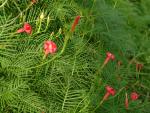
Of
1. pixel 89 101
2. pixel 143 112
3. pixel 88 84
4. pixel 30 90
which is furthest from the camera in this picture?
pixel 143 112

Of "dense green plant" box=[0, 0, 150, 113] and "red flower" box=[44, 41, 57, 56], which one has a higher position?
"red flower" box=[44, 41, 57, 56]

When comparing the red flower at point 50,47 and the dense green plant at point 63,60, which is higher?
the red flower at point 50,47

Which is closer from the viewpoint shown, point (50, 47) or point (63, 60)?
point (50, 47)

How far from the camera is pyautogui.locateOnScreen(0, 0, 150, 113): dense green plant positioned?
1430 millimetres

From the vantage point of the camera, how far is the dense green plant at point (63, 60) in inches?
56.3

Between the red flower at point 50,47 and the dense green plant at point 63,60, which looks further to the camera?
the dense green plant at point 63,60

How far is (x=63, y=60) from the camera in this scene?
1.54 metres

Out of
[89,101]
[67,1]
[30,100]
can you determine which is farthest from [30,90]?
[67,1]

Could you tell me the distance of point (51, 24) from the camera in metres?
1.67

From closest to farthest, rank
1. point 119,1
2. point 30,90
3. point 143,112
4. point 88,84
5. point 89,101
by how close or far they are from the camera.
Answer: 1. point 89,101
2. point 30,90
3. point 88,84
4. point 143,112
5. point 119,1

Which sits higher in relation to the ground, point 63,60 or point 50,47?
point 50,47

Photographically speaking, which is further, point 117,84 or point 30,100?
point 117,84

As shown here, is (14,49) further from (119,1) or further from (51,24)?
(119,1)

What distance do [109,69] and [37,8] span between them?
0.36 metres
